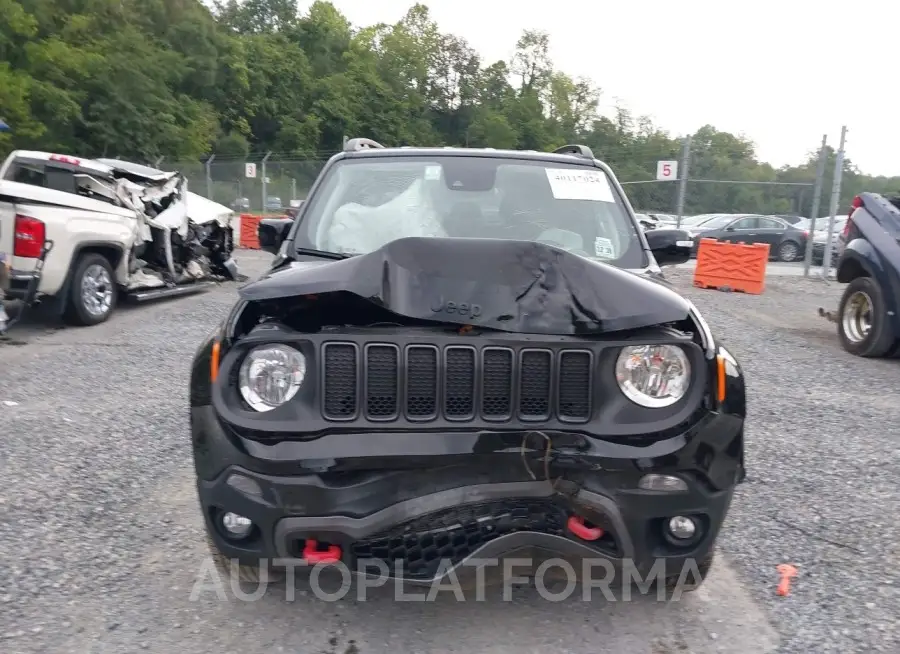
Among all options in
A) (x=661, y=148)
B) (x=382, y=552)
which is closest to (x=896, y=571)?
(x=382, y=552)

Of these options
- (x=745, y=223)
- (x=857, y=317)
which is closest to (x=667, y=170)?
(x=745, y=223)

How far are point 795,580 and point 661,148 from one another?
3254cm

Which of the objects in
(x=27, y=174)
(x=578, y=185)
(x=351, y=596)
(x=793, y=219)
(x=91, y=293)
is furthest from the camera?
(x=793, y=219)

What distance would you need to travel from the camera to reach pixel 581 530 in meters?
2.61

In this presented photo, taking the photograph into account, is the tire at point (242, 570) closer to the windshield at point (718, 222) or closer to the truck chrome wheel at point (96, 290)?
the truck chrome wheel at point (96, 290)

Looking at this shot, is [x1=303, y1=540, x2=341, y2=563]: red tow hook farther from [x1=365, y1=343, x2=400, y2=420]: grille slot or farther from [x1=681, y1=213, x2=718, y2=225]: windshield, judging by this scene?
[x1=681, y1=213, x2=718, y2=225]: windshield

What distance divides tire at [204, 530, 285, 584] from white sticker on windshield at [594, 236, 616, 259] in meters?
2.04

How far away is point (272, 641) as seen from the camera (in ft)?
9.42

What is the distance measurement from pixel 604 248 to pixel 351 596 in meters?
1.95

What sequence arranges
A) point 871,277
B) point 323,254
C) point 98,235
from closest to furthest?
point 323,254
point 871,277
point 98,235

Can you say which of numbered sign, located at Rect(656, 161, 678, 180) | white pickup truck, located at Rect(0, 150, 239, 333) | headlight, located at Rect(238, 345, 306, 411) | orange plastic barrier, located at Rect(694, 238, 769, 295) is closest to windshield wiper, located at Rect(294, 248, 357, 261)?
headlight, located at Rect(238, 345, 306, 411)

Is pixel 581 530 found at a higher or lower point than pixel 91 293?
higher

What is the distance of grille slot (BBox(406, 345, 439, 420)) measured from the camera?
259 centimetres

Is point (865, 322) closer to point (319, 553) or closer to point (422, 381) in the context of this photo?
point (422, 381)
